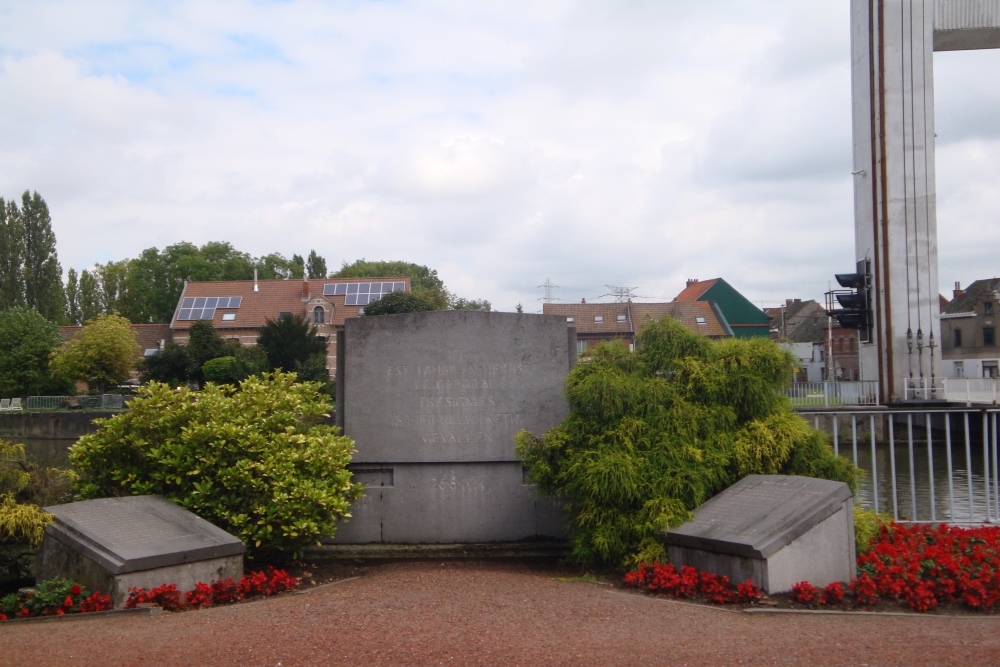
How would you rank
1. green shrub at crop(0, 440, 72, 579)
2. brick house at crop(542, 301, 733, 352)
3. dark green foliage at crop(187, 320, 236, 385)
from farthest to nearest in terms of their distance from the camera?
brick house at crop(542, 301, 733, 352) < dark green foliage at crop(187, 320, 236, 385) < green shrub at crop(0, 440, 72, 579)

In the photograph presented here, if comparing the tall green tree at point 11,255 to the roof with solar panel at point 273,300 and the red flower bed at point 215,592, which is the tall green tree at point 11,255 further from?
the red flower bed at point 215,592

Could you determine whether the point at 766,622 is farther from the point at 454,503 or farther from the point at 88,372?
the point at 88,372

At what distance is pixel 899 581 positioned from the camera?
6703 millimetres

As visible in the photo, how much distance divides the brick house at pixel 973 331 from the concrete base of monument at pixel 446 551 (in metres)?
57.4

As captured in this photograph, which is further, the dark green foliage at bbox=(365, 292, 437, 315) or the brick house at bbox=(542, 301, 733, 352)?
the brick house at bbox=(542, 301, 733, 352)

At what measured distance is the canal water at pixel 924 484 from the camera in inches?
401

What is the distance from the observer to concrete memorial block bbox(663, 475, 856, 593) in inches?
261

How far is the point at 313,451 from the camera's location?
8.20 m

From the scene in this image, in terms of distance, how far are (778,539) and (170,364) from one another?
4584 cm

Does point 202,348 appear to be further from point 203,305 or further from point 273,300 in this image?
point 203,305

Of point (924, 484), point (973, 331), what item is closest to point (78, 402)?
point (924, 484)

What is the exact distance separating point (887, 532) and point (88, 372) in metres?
53.3

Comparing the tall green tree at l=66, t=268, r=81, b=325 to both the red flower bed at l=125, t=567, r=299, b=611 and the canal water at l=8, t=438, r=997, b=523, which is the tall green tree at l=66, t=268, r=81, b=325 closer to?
the canal water at l=8, t=438, r=997, b=523

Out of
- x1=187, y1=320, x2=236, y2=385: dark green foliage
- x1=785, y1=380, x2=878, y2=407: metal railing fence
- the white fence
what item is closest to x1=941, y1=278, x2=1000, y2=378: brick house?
the white fence
